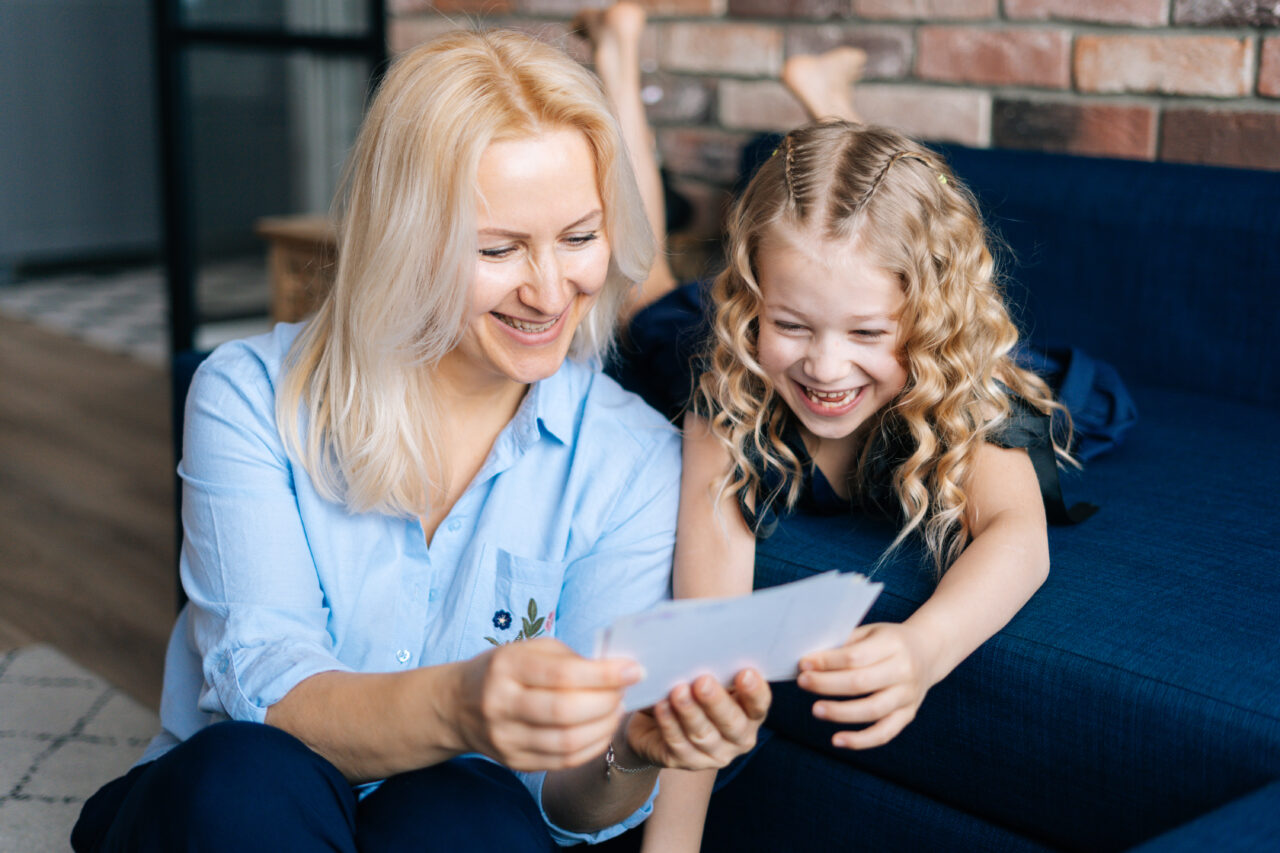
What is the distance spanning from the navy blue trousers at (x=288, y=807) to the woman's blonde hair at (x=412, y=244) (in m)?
0.28

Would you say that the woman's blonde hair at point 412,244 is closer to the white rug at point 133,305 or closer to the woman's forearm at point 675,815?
the woman's forearm at point 675,815

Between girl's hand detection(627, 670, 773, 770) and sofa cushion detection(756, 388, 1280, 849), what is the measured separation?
31 cm

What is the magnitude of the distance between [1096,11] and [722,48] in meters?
0.85

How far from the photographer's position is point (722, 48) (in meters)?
2.70

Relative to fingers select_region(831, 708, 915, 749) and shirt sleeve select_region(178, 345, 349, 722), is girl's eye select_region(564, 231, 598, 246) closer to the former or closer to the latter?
shirt sleeve select_region(178, 345, 349, 722)

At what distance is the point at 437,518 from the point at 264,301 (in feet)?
10.8

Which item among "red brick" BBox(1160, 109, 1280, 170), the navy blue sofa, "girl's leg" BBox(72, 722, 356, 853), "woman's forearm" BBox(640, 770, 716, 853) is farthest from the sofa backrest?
"girl's leg" BBox(72, 722, 356, 853)

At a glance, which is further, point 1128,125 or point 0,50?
point 0,50

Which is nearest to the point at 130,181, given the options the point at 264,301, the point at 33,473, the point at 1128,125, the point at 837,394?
the point at 264,301

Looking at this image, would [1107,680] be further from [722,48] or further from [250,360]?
[722,48]

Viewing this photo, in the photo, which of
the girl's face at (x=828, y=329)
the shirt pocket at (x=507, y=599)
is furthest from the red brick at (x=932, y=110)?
the shirt pocket at (x=507, y=599)

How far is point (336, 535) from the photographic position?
1197 mm

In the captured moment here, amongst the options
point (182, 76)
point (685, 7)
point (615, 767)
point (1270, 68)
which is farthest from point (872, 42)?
point (182, 76)

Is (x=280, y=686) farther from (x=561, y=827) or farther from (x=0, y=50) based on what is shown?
(x=0, y=50)
